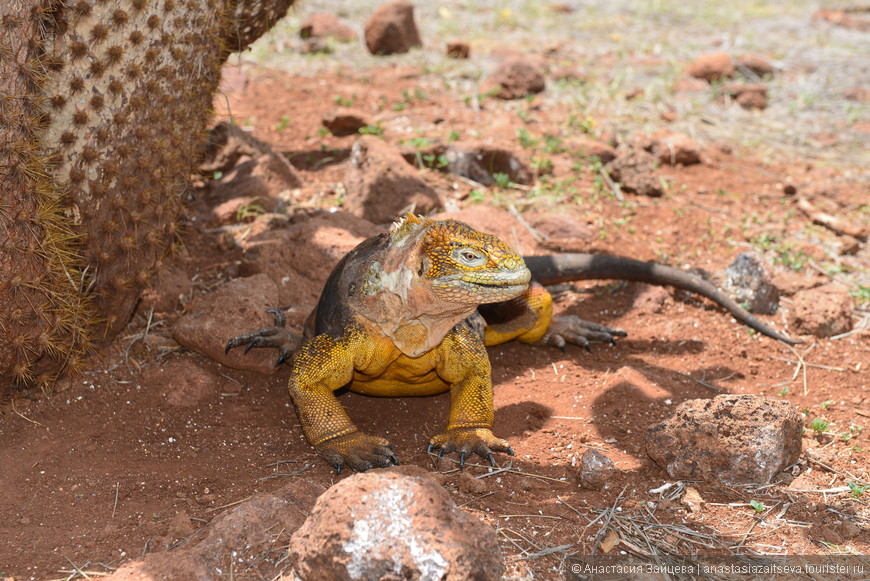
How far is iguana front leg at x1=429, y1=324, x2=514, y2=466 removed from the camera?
4.18 metres

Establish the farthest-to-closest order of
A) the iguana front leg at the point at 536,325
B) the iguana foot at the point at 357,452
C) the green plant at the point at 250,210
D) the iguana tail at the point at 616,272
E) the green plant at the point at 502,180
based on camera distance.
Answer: the green plant at the point at 502,180 < the green plant at the point at 250,210 < the iguana tail at the point at 616,272 < the iguana front leg at the point at 536,325 < the iguana foot at the point at 357,452

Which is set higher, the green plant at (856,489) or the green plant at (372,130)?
the green plant at (372,130)

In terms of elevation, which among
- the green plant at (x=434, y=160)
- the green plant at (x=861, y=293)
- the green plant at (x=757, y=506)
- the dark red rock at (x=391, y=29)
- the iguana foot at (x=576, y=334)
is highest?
the dark red rock at (x=391, y=29)

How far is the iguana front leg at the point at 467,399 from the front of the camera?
4.18 m

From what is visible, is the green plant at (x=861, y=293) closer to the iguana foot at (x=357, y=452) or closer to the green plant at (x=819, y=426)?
the green plant at (x=819, y=426)

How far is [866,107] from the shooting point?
970cm

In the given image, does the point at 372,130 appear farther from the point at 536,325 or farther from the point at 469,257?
the point at 469,257

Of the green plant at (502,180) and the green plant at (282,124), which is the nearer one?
the green plant at (502,180)

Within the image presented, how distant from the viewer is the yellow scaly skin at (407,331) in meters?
3.82

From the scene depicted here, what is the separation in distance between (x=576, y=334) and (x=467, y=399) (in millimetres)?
1506

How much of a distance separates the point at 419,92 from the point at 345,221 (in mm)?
3623

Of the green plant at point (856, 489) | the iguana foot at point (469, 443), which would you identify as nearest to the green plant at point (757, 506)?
the green plant at point (856, 489)

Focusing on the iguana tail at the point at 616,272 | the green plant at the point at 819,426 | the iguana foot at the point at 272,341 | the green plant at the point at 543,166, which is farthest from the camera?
the green plant at the point at 543,166

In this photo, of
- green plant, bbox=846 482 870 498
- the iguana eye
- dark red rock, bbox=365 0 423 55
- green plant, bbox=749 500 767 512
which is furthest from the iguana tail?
dark red rock, bbox=365 0 423 55
